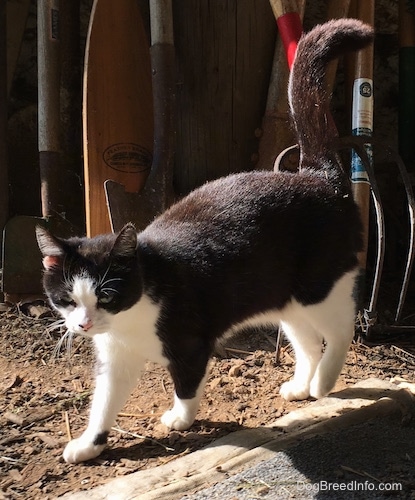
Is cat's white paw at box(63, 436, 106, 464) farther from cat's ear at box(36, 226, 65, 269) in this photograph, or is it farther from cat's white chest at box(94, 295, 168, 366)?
cat's ear at box(36, 226, 65, 269)

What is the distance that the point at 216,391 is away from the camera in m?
1.94

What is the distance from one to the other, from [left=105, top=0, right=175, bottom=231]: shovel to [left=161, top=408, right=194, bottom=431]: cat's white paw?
0.91 m

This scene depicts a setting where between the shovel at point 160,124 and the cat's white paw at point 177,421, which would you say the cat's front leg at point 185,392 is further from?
the shovel at point 160,124

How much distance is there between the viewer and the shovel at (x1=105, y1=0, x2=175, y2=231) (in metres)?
2.37

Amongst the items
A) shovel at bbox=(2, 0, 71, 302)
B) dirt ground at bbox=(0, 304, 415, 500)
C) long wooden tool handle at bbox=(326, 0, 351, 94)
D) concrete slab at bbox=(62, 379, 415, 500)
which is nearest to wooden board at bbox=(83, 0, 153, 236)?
shovel at bbox=(2, 0, 71, 302)

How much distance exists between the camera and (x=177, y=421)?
1631mm

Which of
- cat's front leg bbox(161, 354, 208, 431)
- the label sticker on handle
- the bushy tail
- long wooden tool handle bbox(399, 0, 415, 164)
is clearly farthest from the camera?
long wooden tool handle bbox(399, 0, 415, 164)

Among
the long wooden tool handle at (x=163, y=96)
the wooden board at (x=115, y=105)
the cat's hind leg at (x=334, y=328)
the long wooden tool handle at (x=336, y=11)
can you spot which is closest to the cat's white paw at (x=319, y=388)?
the cat's hind leg at (x=334, y=328)

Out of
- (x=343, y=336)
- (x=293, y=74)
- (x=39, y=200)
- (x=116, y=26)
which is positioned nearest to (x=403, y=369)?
(x=343, y=336)

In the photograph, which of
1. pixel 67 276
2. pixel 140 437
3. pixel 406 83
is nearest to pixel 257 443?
pixel 140 437

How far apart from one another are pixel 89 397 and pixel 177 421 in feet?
1.26

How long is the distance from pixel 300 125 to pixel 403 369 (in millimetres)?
1022

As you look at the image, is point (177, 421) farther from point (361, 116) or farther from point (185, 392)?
point (361, 116)

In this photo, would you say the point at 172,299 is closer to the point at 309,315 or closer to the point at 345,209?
the point at 309,315
